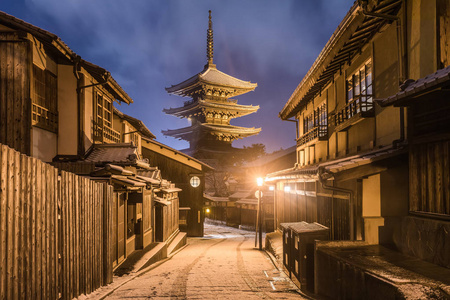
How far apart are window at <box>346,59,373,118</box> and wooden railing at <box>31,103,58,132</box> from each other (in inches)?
385

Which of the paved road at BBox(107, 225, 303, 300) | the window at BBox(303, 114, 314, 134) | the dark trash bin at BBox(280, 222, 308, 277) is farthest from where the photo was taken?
the window at BBox(303, 114, 314, 134)

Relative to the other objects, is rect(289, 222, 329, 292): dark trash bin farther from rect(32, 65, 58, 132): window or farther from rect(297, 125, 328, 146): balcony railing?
rect(32, 65, 58, 132): window

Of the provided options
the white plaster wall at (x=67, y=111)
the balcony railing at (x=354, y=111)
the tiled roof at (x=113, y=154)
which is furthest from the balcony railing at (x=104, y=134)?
the balcony railing at (x=354, y=111)

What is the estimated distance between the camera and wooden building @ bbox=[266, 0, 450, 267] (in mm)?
5707

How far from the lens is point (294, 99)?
16141 mm

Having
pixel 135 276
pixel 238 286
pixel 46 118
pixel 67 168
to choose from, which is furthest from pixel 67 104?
pixel 238 286

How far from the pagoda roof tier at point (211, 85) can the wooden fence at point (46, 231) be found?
34.1 metres

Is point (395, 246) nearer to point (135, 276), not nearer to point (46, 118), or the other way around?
point (135, 276)

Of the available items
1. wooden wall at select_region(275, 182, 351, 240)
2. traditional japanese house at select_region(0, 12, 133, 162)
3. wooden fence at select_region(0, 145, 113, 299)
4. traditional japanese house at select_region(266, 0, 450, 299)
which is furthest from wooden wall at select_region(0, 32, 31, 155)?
wooden wall at select_region(275, 182, 351, 240)

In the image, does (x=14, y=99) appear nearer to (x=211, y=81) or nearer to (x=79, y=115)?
(x=79, y=115)

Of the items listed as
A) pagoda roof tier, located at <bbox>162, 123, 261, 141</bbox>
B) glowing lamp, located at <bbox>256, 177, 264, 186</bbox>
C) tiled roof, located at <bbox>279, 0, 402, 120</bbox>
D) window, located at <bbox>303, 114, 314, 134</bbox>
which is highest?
pagoda roof tier, located at <bbox>162, 123, 261, 141</bbox>

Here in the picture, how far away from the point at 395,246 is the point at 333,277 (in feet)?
5.62

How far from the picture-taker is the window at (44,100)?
31.7ft

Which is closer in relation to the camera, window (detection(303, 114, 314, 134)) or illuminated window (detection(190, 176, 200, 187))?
window (detection(303, 114, 314, 134))
